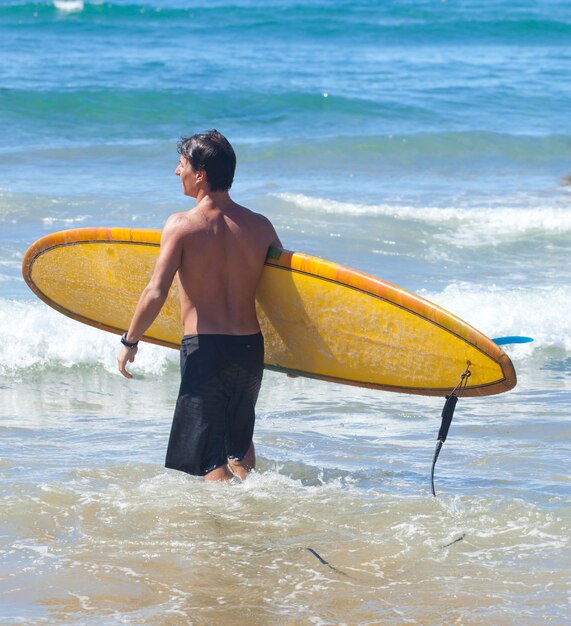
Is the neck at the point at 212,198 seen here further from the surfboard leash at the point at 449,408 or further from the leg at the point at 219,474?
the surfboard leash at the point at 449,408

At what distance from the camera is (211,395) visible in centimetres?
400

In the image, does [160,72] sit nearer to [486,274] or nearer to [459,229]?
[459,229]

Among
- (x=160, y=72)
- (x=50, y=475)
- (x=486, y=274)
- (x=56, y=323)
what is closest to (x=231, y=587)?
(x=50, y=475)

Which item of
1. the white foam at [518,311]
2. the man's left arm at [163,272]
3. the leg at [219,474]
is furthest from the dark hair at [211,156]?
the white foam at [518,311]

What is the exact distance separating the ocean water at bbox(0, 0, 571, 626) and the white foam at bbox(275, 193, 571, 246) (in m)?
0.04

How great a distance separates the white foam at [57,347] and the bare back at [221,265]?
8.84 feet

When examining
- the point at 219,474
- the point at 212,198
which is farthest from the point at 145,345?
the point at 212,198

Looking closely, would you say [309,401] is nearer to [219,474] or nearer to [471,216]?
[219,474]

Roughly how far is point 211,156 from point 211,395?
0.92 m

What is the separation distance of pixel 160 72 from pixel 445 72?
6379 millimetres

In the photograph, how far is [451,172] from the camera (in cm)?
1423

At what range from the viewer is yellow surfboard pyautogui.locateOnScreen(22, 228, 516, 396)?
4.11 metres

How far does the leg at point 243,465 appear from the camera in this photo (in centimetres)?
425

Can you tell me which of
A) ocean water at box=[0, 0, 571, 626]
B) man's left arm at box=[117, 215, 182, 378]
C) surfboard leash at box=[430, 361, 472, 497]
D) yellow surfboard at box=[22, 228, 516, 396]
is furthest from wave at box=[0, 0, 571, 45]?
man's left arm at box=[117, 215, 182, 378]
